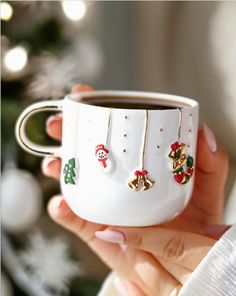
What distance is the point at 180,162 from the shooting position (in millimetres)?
570

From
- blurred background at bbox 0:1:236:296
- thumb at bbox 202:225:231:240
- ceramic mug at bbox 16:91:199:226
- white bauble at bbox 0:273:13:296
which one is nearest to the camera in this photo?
ceramic mug at bbox 16:91:199:226

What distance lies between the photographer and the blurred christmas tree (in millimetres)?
923

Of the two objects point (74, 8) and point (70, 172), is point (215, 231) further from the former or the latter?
point (74, 8)

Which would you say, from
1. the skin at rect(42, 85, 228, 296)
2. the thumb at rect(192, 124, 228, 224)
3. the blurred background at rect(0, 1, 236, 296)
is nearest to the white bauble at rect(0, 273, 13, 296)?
the blurred background at rect(0, 1, 236, 296)

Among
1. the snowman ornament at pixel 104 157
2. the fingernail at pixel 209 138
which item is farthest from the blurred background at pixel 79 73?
the snowman ornament at pixel 104 157

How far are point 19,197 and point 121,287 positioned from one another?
1.03ft

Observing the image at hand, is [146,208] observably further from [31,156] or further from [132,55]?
[132,55]

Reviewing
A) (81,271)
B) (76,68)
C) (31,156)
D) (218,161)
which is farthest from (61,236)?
(218,161)

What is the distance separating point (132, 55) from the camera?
112 cm

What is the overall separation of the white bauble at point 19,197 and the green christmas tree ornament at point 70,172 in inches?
14.2

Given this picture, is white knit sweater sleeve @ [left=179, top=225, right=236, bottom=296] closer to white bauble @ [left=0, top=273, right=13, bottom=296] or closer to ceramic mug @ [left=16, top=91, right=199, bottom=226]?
ceramic mug @ [left=16, top=91, right=199, bottom=226]

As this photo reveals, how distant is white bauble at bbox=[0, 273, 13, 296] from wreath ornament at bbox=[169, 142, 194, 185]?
22.3 inches

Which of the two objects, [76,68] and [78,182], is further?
[76,68]

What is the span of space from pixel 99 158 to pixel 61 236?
60cm
